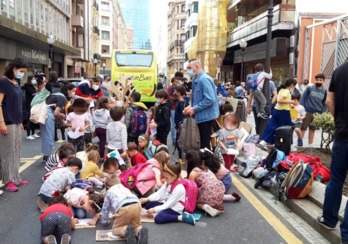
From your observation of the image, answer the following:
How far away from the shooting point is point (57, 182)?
5.24 m

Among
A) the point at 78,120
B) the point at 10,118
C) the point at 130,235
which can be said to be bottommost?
the point at 130,235

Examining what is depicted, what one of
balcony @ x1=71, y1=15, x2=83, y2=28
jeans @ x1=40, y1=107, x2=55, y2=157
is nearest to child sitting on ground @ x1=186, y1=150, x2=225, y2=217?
jeans @ x1=40, y1=107, x2=55, y2=157

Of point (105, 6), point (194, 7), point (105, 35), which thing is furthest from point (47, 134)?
point (105, 6)

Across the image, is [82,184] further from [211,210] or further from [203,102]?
[203,102]

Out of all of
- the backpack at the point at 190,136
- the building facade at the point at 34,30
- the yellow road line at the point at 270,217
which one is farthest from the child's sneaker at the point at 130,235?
the building facade at the point at 34,30

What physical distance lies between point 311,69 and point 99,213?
17044 mm

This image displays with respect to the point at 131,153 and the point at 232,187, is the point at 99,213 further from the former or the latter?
the point at 232,187

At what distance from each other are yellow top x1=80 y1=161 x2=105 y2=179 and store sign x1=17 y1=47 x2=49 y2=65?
61.3ft

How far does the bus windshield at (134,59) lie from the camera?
20578 mm

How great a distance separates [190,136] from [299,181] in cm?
193

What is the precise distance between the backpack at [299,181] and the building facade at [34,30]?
13990mm

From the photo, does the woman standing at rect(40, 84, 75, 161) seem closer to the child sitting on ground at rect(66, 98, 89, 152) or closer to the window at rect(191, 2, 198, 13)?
the child sitting on ground at rect(66, 98, 89, 152)

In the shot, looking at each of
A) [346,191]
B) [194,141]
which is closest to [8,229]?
[194,141]

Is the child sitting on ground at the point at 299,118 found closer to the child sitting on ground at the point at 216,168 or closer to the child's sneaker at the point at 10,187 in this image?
the child sitting on ground at the point at 216,168
